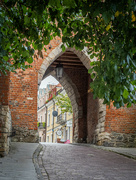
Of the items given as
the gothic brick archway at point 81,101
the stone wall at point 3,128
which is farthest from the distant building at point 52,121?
the stone wall at point 3,128

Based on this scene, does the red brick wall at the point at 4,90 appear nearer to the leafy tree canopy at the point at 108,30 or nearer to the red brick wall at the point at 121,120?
the leafy tree canopy at the point at 108,30

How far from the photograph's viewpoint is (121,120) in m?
11.8

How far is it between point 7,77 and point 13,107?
4.27 metres

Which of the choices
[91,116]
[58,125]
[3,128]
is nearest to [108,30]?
[3,128]

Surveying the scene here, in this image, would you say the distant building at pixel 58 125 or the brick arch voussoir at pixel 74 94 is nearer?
the brick arch voussoir at pixel 74 94

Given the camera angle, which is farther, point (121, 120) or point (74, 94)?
point (74, 94)

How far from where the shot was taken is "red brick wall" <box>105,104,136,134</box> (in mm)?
11758

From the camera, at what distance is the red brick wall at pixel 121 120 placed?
38.6 ft

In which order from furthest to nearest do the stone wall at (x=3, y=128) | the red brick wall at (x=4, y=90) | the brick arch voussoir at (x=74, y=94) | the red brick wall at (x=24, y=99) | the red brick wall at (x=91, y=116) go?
1. the brick arch voussoir at (x=74, y=94)
2. the red brick wall at (x=91, y=116)
3. the red brick wall at (x=24, y=99)
4. the red brick wall at (x=4, y=90)
5. the stone wall at (x=3, y=128)

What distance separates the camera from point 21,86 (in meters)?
11.6

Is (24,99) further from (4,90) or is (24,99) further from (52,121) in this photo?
(52,121)

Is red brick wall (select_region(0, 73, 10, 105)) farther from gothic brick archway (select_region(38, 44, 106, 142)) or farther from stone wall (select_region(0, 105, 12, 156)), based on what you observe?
gothic brick archway (select_region(38, 44, 106, 142))

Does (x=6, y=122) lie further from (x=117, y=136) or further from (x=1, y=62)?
(x=117, y=136)

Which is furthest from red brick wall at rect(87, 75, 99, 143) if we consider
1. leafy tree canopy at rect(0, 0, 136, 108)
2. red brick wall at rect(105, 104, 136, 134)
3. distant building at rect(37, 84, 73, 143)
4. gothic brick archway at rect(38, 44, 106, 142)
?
distant building at rect(37, 84, 73, 143)
